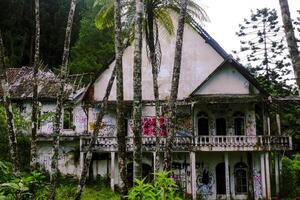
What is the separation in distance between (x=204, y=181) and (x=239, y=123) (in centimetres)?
421

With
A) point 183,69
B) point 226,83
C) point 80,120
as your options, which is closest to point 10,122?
point 226,83

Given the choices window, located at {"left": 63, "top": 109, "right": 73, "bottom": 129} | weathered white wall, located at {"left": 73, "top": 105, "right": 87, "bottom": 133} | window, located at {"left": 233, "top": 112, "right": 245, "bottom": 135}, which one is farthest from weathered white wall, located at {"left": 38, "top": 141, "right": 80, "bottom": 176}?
window, located at {"left": 233, "top": 112, "right": 245, "bottom": 135}

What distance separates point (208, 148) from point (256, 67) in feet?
56.1

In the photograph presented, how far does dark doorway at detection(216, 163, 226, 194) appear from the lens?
27812 millimetres

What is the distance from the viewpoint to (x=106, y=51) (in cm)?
4212

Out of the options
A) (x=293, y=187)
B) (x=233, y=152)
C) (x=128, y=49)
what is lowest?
(x=293, y=187)

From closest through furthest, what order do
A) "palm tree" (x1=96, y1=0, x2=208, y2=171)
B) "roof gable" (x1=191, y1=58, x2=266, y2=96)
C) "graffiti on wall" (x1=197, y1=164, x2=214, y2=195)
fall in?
1. "palm tree" (x1=96, y1=0, x2=208, y2=171)
2. "roof gable" (x1=191, y1=58, x2=266, y2=96)
3. "graffiti on wall" (x1=197, y1=164, x2=214, y2=195)

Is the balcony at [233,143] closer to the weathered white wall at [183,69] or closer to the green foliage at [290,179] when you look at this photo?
the green foliage at [290,179]

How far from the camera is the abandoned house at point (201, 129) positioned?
26.2 m

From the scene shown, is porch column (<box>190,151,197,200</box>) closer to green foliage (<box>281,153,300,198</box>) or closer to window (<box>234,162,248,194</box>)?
window (<box>234,162,248,194</box>)

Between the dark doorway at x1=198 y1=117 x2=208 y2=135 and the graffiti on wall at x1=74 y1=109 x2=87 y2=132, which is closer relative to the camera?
the dark doorway at x1=198 y1=117 x2=208 y2=135

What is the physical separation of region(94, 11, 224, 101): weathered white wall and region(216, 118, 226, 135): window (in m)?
2.58

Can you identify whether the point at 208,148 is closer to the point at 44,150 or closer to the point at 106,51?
the point at 44,150

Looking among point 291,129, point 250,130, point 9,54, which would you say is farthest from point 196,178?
point 9,54
